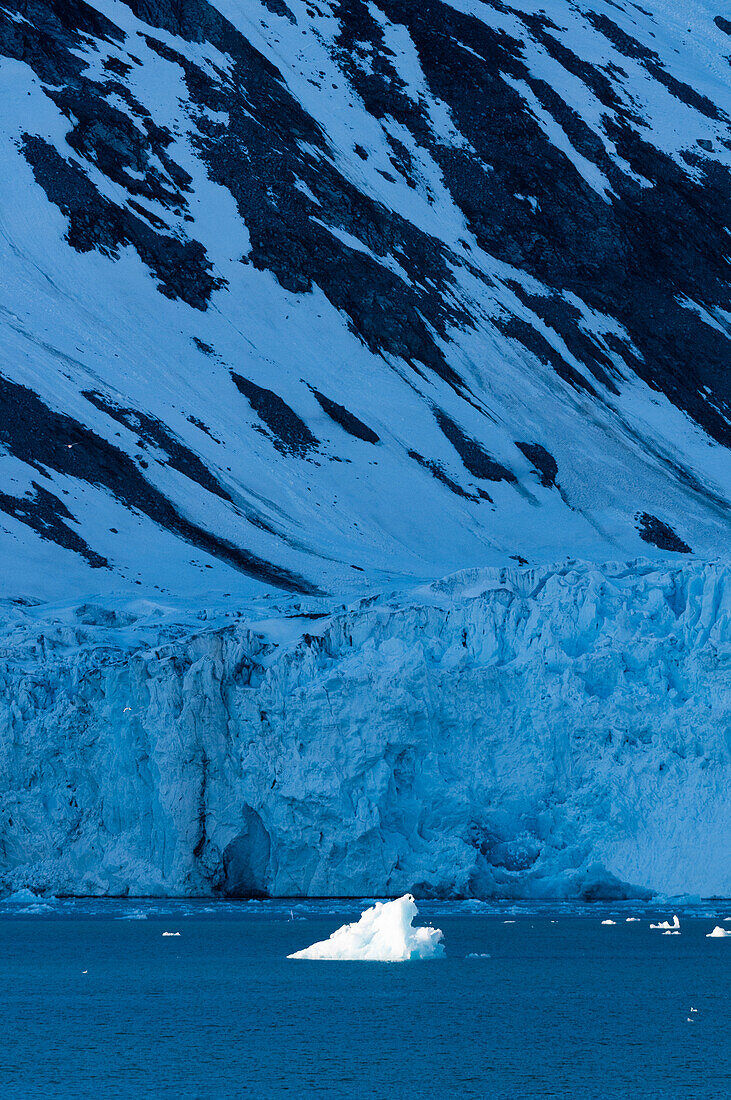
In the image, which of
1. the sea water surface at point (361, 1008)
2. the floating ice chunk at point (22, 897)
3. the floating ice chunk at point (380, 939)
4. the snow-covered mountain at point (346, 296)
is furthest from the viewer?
the snow-covered mountain at point (346, 296)

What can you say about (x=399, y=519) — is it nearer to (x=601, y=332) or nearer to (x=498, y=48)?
(x=601, y=332)

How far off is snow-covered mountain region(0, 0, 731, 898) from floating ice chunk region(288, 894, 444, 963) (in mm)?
5092

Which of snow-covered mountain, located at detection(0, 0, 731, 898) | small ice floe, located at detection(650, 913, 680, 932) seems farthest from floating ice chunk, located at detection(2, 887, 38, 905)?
small ice floe, located at detection(650, 913, 680, 932)

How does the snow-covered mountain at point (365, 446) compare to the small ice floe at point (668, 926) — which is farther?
the snow-covered mountain at point (365, 446)

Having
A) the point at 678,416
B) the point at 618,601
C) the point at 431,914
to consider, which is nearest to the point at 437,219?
the point at 678,416

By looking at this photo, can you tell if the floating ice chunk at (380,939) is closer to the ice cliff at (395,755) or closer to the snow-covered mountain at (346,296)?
the ice cliff at (395,755)

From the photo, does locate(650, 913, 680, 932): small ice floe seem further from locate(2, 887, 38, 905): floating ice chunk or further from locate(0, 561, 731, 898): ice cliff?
locate(2, 887, 38, 905): floating ice chunk

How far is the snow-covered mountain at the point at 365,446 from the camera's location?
28.6 metres

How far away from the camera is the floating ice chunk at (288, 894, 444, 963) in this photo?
72.1ft

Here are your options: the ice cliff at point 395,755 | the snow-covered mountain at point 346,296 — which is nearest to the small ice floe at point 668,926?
the ice cliff at point 395,755

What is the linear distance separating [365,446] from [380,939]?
4137 cm

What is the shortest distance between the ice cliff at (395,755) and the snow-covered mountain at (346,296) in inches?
726

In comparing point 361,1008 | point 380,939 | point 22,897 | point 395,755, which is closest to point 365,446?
point 395,755

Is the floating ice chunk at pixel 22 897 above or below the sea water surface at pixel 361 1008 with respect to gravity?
below
